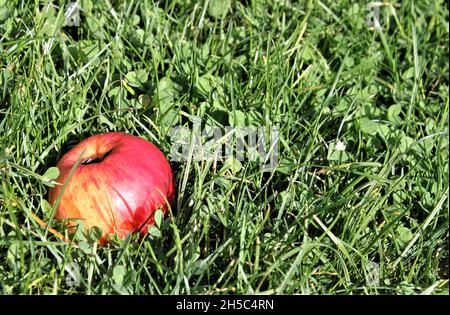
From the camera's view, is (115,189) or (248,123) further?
(248,123)

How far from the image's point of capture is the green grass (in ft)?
9.42

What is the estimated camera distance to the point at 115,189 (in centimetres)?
290

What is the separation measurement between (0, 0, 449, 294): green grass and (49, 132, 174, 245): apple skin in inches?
2.9

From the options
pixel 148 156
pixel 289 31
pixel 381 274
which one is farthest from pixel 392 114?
pixel 148 156

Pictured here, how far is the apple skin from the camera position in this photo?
2896 millimetres

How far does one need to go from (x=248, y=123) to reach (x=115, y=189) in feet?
2.54

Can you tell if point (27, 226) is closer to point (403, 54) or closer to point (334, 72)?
point (334, 72)

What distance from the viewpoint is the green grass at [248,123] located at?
287cm

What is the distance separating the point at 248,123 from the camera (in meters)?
3.43

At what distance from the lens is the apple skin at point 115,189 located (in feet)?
9.50

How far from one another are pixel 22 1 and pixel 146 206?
4.10ft

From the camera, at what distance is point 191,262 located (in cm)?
281

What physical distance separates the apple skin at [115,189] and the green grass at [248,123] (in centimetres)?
7

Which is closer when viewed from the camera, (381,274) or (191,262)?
(191,262)
